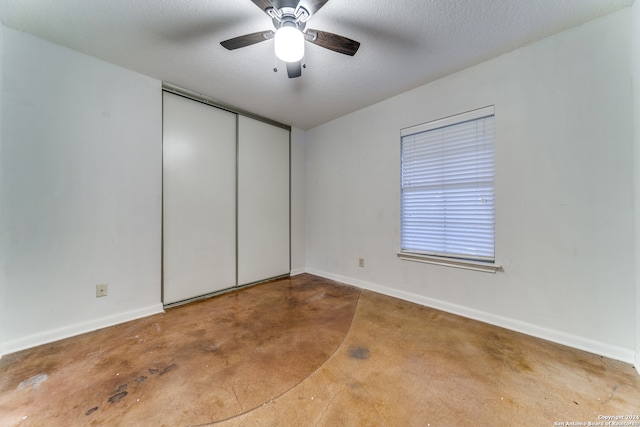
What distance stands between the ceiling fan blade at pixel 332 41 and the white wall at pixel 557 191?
57.4 inches

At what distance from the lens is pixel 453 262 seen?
262cm

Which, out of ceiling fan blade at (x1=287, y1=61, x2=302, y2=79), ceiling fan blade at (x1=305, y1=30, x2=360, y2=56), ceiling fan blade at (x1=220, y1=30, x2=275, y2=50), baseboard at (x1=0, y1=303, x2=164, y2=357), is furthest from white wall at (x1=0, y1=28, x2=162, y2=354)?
ceiling fan blade at (x1=305, y1=30, x2=360, y2=56)

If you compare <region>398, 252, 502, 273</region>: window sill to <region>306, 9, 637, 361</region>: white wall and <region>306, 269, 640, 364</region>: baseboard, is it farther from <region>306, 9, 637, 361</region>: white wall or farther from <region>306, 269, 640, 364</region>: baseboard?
<region>306, 269, 640, 364</region>: baseboard

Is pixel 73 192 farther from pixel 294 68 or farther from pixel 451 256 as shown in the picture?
pixel 451 256

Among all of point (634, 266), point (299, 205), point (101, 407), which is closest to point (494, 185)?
point (634, 266)

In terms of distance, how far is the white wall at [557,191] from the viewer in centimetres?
182

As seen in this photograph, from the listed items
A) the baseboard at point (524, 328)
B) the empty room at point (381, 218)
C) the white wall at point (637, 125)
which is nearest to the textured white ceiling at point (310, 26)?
the empty room at point (381, 218)

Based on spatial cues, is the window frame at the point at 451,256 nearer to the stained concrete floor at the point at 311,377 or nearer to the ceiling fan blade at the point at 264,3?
the stained concrete floor at the point at 311,377

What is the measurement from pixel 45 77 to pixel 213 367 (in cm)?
279

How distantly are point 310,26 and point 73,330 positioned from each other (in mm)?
3297

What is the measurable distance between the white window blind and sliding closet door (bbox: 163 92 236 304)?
2304 millimetres

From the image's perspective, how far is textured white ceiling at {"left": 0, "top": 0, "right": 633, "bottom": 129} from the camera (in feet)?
5.78

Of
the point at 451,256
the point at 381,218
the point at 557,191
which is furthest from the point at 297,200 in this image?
the point at 557,191

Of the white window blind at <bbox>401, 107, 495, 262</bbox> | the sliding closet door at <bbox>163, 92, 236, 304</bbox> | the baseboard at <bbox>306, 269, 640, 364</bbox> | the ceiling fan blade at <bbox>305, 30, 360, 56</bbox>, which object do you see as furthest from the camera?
the sliding closet door at <bbox>163, 92, 236, 304</bbox>
